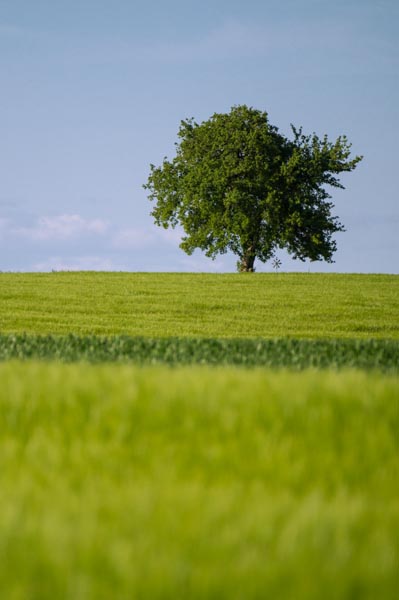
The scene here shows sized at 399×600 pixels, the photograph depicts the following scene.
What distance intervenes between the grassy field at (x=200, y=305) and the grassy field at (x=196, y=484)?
18.2 metres

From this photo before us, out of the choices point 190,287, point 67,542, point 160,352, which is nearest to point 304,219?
point 190,287

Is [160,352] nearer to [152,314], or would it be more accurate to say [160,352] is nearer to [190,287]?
[152,314]

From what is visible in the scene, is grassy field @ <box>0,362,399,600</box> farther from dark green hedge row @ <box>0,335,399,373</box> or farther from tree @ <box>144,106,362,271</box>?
tree @ <box>144,106,362,271</box>

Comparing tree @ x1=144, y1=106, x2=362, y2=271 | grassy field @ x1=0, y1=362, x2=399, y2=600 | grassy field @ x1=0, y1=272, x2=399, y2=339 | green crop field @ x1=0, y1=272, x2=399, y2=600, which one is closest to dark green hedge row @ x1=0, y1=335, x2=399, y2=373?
green crop field @ x1=0, y1=272, x2=399, y2=600

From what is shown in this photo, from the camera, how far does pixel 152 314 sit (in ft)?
102

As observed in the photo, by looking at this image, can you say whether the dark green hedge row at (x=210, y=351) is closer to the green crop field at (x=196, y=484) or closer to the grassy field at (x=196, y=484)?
the green crop field at (x=196, y=484)

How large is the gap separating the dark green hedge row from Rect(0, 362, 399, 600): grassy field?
492cm

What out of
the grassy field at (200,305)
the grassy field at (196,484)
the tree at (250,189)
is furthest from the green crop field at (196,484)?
the tree at (250,189)

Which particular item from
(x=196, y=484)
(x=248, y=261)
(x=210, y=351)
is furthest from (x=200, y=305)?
(x=196, y=484)

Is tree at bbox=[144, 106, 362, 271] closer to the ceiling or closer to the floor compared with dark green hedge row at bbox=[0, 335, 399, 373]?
closer to the ceiling

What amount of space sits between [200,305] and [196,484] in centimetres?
2792

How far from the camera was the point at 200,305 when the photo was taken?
109ft

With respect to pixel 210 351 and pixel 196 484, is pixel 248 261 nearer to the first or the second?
pixel 210 351

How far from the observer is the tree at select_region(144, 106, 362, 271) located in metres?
52.8
